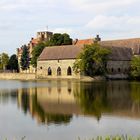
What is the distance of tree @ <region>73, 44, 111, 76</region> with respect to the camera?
199 ft

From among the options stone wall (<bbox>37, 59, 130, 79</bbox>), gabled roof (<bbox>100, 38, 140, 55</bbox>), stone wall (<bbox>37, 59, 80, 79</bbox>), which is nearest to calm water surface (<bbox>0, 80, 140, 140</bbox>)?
stone wall (<bbox>37, 59, 130, 79</bbox>)

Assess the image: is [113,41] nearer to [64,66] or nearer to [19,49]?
[64,66]

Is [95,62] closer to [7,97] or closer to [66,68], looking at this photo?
[66,68]

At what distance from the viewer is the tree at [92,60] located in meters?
60.6

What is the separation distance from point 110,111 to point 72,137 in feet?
22.6

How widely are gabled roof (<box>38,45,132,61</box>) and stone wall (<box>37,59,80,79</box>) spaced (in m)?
0.78

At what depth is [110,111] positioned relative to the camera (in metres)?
19.8

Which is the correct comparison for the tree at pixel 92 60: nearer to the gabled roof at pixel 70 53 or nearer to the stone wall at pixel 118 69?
the stone wall at pixel 118 69

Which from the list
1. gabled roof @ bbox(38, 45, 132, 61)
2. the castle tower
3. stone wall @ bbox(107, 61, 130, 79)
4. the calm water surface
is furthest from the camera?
the castle tower

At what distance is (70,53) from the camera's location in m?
68.6

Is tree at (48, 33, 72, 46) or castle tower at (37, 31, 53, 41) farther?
castle tower at (37, 31, 53, 41)

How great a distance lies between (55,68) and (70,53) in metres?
4.44

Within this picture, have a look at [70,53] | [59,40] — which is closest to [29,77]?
[70,53]

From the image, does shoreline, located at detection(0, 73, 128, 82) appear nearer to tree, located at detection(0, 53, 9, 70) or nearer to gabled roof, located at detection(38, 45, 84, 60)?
gabled roof, located at detection(38, 45, 84, 60)
